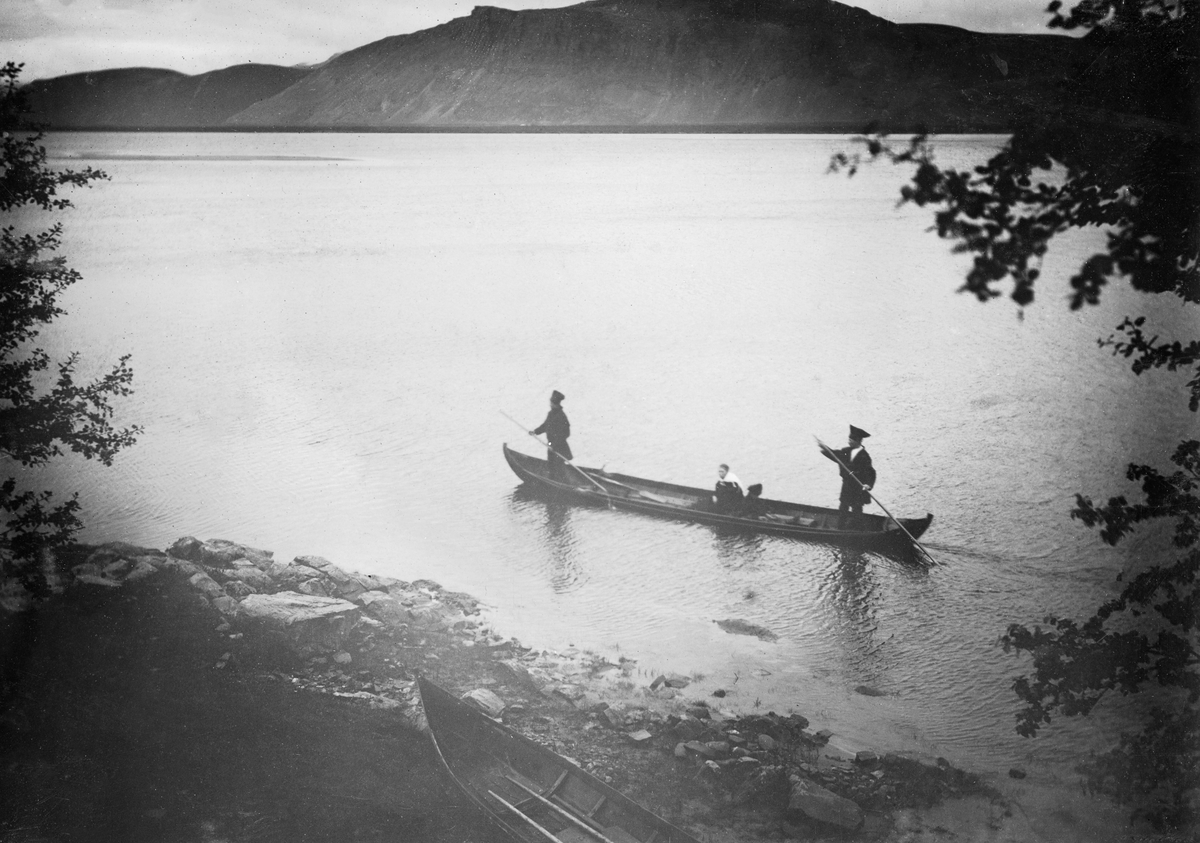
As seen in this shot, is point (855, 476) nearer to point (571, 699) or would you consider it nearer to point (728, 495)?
point (728, 495)

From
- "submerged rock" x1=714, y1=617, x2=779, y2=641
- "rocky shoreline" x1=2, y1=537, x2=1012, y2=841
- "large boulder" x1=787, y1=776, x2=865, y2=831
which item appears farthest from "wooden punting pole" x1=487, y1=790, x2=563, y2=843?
"submerged rock" x1=714, y1=617, x2=779, y2=641

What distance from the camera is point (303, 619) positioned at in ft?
23.9

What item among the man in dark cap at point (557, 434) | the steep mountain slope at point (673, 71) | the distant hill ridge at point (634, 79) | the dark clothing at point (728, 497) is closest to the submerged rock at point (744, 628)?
the dark clothing at point (728, 497)

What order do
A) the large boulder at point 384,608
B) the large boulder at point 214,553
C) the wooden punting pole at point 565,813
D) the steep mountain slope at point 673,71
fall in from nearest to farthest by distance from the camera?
the wooden punting pole at point 565,813 < the large boulder at point 384,608 < the large boulder at point 214,553 < the steep mountain slope at point 673,71

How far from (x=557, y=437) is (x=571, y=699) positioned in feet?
17.4

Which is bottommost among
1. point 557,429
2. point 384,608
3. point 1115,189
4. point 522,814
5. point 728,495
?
point 522,814

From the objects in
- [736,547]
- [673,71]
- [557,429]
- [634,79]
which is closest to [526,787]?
[736,547]

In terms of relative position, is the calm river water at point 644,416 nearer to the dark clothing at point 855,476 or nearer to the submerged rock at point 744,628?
the submerged rock at point 744,628

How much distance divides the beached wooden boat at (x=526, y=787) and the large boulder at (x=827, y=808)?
3.63 feet

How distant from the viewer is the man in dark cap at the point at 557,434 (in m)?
11.8

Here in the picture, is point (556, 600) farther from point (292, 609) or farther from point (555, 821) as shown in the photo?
point (555, 821)

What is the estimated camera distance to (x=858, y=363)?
61.3ft

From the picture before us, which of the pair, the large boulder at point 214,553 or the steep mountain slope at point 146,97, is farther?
the large boulder at point 214,553

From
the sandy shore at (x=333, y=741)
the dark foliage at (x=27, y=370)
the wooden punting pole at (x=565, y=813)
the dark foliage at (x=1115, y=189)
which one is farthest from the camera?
the dark foliage at (x=27, y=370)
